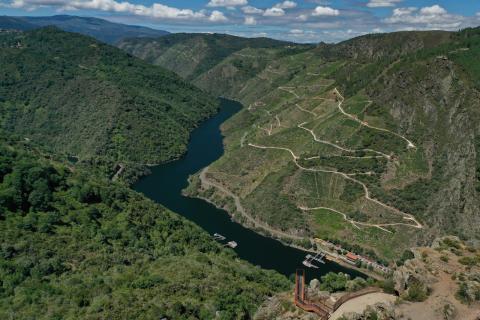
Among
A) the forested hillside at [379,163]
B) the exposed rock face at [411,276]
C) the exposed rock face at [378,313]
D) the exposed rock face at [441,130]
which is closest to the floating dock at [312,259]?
the forested hillside at [379,163]

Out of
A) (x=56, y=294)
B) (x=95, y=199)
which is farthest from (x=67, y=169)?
(x=56, y=294)


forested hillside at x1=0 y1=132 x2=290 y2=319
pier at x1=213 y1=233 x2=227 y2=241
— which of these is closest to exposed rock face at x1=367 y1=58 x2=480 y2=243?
forested hillside at x1=0 y1=132 x2=290 y2=319

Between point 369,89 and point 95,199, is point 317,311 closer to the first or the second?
point 95,199

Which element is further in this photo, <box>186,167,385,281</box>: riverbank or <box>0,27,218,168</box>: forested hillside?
<box>0,27,218,168</box>: forested hillside

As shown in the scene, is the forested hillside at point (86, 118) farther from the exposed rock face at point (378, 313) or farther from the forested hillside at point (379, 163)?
the exposed rock face at point (378, 313)

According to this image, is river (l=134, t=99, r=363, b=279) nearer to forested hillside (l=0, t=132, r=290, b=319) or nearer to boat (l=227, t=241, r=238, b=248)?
boat (l=227, t=241, r=238, b=248)
